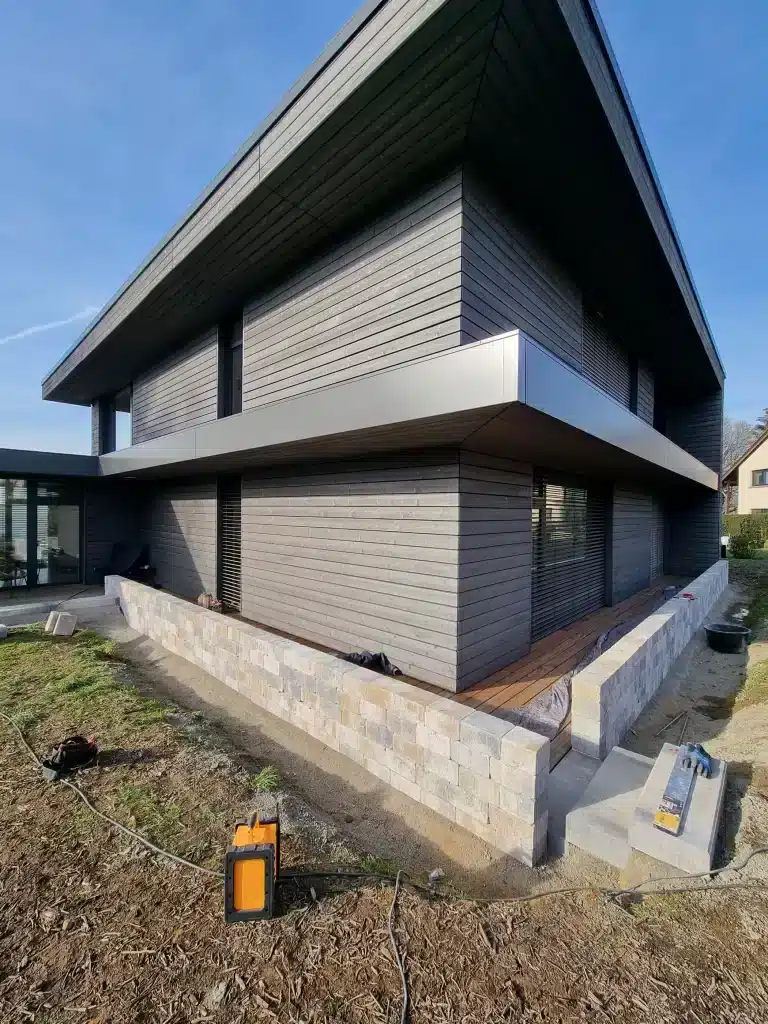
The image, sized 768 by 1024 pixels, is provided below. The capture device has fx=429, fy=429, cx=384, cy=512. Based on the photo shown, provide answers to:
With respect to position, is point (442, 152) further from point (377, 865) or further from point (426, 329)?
point (377, 865)

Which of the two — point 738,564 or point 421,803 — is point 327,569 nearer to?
point 421,803

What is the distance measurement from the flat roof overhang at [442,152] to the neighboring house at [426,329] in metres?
0.02

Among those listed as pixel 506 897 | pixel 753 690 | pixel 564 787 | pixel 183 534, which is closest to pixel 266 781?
pixel 506 897

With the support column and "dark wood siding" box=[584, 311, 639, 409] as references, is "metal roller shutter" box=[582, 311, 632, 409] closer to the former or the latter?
"dark wood siding" box=[584, 311, 639, 409]

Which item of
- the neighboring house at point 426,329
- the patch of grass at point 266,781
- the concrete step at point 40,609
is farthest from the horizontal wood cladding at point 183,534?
the patch of grass at point 266,781

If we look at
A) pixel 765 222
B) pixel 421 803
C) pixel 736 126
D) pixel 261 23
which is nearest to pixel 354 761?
pixel 421 803

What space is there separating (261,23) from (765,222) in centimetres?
1427

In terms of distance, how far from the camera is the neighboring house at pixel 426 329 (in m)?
3.13

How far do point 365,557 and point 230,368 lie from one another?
457 cm

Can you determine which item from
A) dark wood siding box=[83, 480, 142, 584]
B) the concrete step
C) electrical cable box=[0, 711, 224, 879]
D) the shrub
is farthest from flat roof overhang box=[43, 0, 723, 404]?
the shrub

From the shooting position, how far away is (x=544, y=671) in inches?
181

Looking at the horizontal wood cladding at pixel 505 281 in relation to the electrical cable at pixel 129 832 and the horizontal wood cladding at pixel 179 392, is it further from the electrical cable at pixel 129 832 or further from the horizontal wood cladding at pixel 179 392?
the horizontal wood cladding at pixel 179 392

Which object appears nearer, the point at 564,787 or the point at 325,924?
the point at 325,924

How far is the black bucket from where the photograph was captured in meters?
6.01
